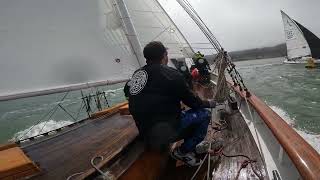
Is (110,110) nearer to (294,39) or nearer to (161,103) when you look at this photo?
(161,103)

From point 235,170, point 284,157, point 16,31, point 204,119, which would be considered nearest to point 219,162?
point 235,170

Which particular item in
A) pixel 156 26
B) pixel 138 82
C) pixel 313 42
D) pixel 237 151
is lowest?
pixel 313 42

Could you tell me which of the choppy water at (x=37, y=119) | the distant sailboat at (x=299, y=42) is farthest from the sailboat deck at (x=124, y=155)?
the distant sailboat at (x=299, y=42)

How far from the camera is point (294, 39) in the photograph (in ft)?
151

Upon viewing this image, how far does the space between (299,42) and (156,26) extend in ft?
143

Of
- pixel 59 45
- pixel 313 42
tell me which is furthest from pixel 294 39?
pixel 59 45

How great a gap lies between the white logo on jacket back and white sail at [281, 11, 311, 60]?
47.2m

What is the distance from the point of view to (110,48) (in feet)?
19.8

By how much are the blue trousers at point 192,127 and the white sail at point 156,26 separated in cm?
503

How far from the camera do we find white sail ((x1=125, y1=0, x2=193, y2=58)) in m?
7.67

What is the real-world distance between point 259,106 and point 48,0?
12.9 ft

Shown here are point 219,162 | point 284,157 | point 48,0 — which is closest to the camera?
point 284,157

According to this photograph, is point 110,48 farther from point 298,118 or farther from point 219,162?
point 298,118

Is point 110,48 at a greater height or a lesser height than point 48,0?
lesser
